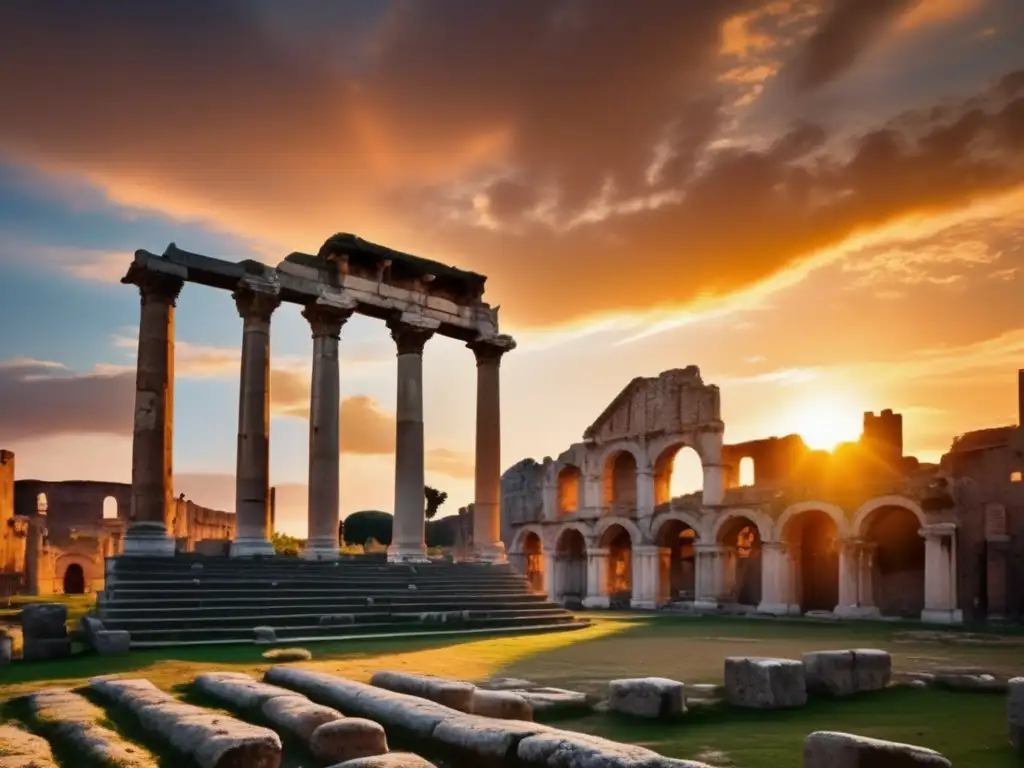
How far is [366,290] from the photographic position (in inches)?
955

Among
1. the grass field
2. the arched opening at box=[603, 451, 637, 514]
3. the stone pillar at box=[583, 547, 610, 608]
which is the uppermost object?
the arched opening at box=[603, 451, 637, 514]

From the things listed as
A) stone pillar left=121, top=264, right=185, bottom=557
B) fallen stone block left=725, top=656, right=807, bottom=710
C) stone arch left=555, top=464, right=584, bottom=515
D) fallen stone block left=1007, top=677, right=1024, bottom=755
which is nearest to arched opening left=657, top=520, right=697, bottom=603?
stone arch left=555, top=464, right=584, bottom=515

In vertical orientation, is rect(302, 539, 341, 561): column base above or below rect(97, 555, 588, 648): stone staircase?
above

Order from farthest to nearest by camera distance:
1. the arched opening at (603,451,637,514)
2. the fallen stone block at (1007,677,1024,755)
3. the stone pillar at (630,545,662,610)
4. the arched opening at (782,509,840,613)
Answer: the arched opening at (603,451,637,514) < the stone pillar at (630,545,662,610) < the arched opening at (782,509,840,613) < the fallen stone block at (1007,677,1024,755)

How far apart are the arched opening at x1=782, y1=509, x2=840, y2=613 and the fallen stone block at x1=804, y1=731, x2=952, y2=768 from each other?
2786cm

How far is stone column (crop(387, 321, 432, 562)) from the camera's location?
2416cm

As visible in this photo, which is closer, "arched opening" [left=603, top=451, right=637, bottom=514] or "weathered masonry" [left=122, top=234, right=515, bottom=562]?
"weathered masonry" [left=122, top=234, right=515, bottom=562]

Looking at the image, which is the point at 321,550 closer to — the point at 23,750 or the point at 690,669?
the point at 690,669

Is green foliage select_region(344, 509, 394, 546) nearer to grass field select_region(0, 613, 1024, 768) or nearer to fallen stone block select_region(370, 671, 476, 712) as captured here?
grass field select_region(0, 613, 1024, 768)

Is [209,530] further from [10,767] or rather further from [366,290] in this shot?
[10,767]

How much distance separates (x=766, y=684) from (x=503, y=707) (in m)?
2.79

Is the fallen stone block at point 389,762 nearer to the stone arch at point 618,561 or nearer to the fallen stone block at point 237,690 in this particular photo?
the fallen stone block at point 237,690

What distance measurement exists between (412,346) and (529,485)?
775 inches

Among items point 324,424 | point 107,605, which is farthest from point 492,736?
point 324,424
